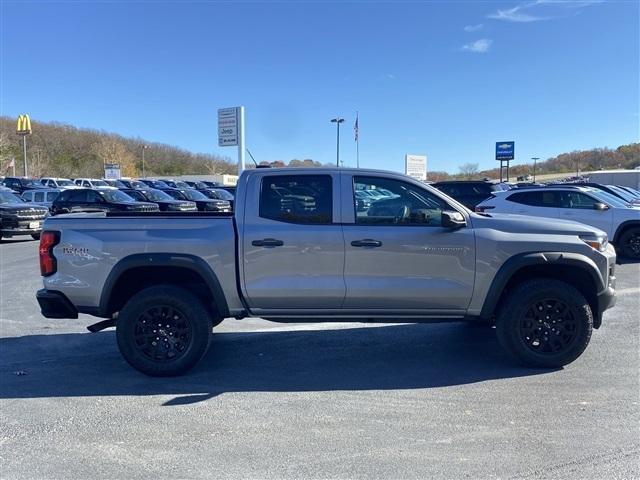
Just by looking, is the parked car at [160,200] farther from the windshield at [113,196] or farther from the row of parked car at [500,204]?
the windshield at [113,196]

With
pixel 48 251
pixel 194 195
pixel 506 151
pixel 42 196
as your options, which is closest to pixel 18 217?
pixel 42 196

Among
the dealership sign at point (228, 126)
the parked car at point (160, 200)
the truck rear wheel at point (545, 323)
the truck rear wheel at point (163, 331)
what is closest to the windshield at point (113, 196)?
the parked car at point (160, 200)

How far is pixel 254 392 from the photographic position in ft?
14.7

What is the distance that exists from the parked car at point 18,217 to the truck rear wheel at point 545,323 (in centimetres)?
1590

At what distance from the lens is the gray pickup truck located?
15.6ft

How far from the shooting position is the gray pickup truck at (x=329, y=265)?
15.6 ft

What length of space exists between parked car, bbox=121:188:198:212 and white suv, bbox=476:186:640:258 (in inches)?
595

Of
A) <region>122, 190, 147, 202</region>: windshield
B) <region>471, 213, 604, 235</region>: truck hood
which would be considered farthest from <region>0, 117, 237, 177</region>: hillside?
<region>471, 213, 604, 235</region>: truck hood

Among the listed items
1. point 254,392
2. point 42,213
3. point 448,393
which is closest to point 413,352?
point 448,393

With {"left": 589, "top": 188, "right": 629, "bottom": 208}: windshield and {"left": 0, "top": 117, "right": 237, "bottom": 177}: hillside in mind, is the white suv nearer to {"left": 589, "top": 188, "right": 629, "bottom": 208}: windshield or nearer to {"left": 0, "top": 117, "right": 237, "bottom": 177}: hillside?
{"left": 589, "top": 188, "right": 629, "bottom": 208}: windshield

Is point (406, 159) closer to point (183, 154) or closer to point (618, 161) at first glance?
point (618, 161)

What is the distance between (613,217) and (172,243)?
35.8 ft

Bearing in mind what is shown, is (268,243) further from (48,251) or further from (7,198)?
(7,198)

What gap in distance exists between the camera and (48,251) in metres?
4.86
